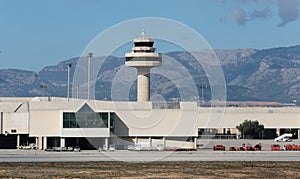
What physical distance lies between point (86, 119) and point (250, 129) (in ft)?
182

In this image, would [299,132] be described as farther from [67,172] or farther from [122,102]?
[67,172]

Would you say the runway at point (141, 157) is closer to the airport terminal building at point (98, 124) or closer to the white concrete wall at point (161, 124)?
the airport terminal building at point (98, 124)

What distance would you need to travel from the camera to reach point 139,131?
403 feet

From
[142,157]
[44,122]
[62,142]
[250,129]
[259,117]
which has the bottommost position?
[142,157]

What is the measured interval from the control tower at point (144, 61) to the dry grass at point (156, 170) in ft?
264

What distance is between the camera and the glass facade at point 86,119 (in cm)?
11762

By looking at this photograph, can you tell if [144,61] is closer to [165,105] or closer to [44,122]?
[165,105]

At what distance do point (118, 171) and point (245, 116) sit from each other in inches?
4246

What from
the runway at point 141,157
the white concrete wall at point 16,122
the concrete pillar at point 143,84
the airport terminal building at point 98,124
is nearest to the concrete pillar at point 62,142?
the airport terminal building at point 98,124

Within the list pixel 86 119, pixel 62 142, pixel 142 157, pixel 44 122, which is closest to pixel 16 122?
pixel 44 122

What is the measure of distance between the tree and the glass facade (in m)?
50.6

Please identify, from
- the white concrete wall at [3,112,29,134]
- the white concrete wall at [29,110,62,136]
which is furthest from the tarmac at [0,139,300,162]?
the white concrete wall at [3,112,29,134]

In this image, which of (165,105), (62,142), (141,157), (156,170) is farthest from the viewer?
(165,105)

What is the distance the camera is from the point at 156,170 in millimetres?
65750
